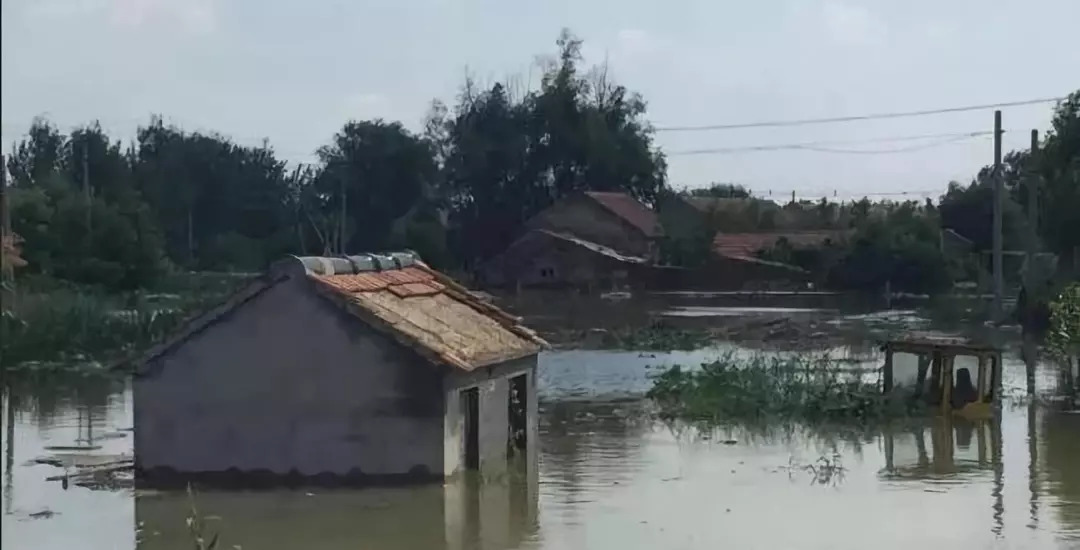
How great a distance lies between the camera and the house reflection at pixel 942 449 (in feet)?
72.7

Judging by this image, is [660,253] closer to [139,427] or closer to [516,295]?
[516,295]

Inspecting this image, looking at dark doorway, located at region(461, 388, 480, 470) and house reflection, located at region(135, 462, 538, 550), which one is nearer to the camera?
house reflection, located at region(135, 462, 538, 550)

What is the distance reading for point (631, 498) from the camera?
1969 cm

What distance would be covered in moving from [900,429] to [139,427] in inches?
492

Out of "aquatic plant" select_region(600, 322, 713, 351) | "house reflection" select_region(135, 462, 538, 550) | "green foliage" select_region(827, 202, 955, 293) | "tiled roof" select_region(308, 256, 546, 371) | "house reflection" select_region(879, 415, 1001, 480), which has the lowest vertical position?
"house reflection" select_region(135, 462, 538, 550)

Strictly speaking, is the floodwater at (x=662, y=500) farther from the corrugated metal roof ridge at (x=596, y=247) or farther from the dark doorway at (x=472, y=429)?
the corrugated metal roof ridge at (x=596, y=247)

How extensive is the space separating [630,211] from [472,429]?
5618cm

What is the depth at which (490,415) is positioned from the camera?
21891mm

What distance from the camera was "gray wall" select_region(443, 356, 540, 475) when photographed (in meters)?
19.9

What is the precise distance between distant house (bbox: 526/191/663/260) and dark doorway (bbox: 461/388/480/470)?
53.7 meters

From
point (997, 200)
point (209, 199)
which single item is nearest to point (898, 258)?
point (997, 200)

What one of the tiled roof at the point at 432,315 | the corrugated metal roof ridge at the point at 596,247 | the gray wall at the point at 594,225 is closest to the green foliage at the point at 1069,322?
the tiled roof at the point at 432,315

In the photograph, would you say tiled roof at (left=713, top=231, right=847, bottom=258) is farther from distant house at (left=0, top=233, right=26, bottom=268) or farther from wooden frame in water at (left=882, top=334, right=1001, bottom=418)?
distant house at (left=0, top=233, right=26, bottom=268)

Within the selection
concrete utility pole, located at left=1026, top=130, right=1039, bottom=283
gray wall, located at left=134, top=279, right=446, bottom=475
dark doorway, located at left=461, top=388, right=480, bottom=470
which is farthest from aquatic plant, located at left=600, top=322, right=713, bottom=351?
gray wall, located at left=134, top=279, right=446, bottom=475
